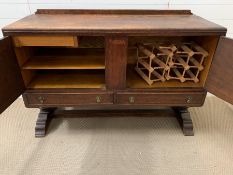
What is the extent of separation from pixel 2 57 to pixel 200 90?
3.50 feet

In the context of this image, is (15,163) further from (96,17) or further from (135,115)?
(96,17)

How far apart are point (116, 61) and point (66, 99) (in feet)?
1.27

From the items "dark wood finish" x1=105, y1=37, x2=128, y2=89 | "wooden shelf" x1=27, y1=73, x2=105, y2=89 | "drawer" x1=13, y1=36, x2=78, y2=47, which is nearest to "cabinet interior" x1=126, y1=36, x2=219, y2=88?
"dark wood finish" x1=105, y1=37, x2=128, y2=89

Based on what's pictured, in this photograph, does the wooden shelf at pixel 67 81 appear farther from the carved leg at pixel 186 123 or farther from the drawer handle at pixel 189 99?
the carved leg at pixel 186 123

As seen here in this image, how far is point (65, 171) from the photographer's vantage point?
3.67 feet

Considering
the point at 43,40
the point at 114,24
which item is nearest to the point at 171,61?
the point at 114,24

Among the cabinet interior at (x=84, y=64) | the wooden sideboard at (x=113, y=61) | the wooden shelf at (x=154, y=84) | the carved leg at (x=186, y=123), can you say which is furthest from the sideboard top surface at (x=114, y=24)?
the carved leg at (x=186, y=123)

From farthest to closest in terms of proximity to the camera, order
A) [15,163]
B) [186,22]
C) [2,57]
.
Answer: [15,163], [186,22], [2,57]

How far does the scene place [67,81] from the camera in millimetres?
1200

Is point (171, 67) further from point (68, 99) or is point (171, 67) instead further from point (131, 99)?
point (68, 99)

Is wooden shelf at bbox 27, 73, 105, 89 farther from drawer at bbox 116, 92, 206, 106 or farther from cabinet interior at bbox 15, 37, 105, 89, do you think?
drawer at bbox 116, 92, 206, 106

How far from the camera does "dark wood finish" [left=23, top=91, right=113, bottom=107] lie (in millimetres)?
1123

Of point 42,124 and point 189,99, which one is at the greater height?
point 189,99

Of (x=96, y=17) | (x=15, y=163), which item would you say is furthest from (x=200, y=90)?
(x=15, y=163)
